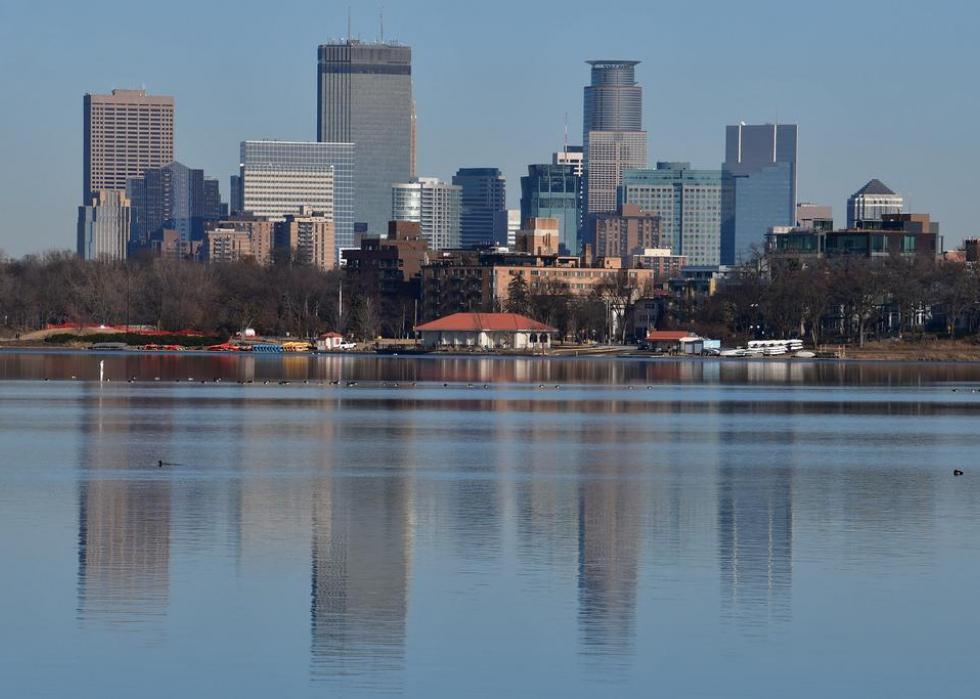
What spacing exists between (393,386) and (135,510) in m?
54.3

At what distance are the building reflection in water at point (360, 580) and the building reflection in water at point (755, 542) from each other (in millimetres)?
4305

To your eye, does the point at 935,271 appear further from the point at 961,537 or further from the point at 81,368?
the point at 961,537

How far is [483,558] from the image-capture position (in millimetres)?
27016

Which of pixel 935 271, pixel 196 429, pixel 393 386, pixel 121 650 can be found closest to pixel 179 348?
pixel 935 271

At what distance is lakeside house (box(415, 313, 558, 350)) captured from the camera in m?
163

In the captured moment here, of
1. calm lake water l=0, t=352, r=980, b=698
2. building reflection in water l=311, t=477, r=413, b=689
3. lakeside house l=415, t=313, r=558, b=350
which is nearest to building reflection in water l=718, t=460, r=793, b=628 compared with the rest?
calm lake water l=0, t=352, r=980, b=698

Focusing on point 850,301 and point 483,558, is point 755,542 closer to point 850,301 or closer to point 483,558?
point 483,558

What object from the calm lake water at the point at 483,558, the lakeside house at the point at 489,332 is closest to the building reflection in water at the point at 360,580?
the calm lake water at the point at 483,558

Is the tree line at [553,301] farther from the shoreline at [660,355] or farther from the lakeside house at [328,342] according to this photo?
the lakeside house at [328,342]

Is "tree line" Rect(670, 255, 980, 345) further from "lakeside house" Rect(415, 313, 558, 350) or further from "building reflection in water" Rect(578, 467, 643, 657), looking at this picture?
"building reflection in water" Rect(578, 467, 643, 657)

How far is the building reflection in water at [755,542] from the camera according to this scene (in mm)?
23578

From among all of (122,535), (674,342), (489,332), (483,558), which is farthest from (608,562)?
(489,332)

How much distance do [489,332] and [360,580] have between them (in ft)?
457

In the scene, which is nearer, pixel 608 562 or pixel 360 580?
pixel 360 580
